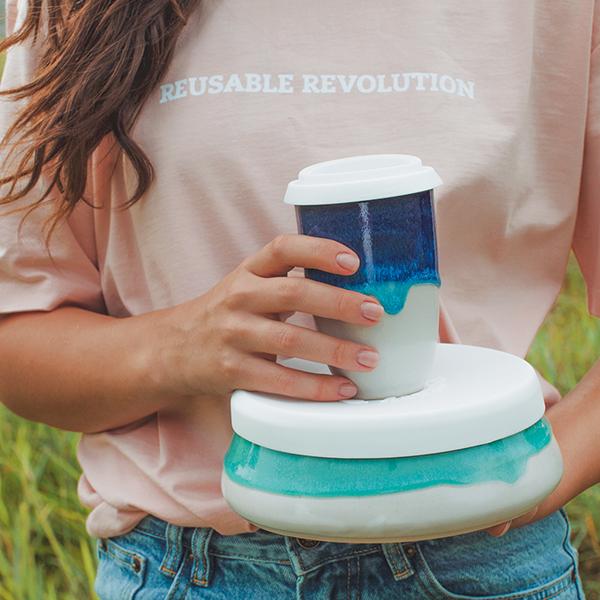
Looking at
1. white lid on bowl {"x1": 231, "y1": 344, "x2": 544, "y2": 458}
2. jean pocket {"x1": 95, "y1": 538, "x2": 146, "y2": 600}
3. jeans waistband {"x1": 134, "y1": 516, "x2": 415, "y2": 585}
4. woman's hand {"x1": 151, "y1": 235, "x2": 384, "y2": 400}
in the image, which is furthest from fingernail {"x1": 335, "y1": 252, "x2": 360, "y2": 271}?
jean pocket {"x1": 95, "y1": 538, "x2": 146, "y2": 600}

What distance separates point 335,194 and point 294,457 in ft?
0.67

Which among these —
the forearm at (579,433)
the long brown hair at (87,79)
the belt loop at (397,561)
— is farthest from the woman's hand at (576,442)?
the long brown hair at (87,79)

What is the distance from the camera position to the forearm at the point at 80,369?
3.12 ft

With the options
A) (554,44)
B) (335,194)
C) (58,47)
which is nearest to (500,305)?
(554,44)

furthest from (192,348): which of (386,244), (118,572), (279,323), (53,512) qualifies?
(53,512)

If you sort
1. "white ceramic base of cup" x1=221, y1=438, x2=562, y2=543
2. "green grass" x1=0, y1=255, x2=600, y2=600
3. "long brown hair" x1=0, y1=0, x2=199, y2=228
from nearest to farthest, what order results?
"white ceramic base of cup" x1=221, y1=438, x2=562, y2=543 < "long brown hair" x1=0, y1=0, x2=199, y2=228 < "green grass" x1=0, y1=255, x2=600, y2=600

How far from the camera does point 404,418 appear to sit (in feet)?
2.32

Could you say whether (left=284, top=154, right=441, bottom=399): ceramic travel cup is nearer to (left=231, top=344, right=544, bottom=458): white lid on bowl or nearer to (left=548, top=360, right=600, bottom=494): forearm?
(left=231, top=344, right=544, bottom=458): white lid on bowl

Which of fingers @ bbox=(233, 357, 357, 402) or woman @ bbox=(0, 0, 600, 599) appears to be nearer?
fingers @ bbox=(233, 357, 357, 402)

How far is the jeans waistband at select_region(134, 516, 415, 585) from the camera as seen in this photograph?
37.2 inches

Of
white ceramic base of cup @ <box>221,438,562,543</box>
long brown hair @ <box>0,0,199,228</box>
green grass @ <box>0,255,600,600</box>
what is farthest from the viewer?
green grass @ <box>0,255,600,600</box>

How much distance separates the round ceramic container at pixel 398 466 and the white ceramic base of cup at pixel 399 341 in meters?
0.04

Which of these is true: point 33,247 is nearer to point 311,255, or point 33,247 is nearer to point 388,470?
point 311,255

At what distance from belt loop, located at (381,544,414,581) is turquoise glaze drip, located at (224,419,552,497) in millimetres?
249
